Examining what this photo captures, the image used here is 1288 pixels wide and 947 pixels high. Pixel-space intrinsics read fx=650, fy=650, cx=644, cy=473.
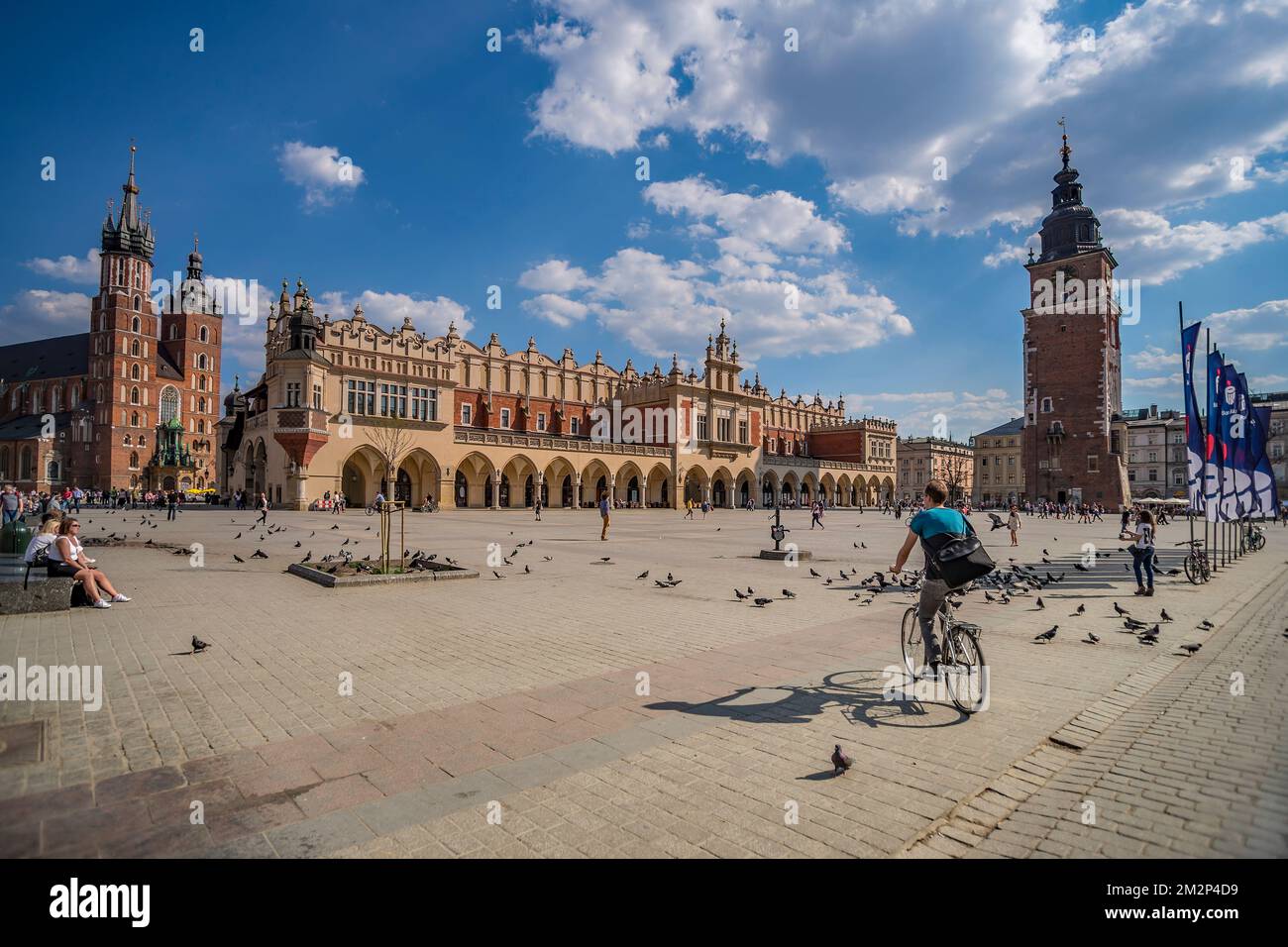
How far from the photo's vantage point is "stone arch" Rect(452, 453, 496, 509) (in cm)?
4731

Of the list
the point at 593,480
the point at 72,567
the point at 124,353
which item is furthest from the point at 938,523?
the point at 124,353

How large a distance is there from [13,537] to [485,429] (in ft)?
128

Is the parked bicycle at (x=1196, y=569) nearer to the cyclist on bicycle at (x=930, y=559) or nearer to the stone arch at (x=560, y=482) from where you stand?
the cyclist on bicycle at (x=930, y=559)

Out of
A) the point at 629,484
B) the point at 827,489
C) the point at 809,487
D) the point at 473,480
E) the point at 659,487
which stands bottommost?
the point at 827,489

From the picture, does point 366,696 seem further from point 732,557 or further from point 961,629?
point 732,557

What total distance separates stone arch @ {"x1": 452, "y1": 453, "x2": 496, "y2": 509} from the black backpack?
4306 cm

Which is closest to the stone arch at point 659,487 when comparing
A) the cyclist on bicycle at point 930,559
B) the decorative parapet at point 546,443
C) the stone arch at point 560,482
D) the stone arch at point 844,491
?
the decorative parapet at point 546,443

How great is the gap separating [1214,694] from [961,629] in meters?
2.60

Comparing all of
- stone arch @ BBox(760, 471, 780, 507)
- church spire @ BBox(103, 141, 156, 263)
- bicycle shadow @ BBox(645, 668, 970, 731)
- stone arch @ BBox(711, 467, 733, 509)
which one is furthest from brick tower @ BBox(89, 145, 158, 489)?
bicycle shadow @ BBox(645, 668, 970, 731)

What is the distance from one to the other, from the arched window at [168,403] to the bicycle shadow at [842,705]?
339ft

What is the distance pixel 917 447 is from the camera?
108 m

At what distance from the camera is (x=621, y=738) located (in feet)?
15.3

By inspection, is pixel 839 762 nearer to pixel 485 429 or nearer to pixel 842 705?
pixel 842 705
